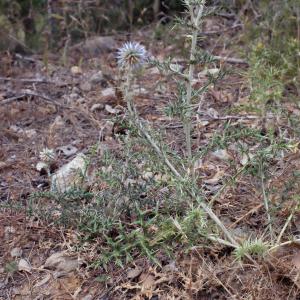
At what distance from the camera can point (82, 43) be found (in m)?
5.34

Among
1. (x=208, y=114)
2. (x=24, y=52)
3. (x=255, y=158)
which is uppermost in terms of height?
(x=255, y=158)

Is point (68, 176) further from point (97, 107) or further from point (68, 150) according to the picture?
point (97, 107)

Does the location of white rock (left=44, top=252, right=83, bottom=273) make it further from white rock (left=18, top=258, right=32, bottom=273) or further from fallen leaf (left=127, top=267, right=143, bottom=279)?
fallen leaf (left=127, top=267, right=143, bottom=279)

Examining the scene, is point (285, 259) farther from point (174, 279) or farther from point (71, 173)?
point (71, 173)

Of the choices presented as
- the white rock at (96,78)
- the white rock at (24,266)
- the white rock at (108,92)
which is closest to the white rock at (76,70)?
the white rock at (96,78)

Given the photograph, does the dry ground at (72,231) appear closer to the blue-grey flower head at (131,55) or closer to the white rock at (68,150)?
the white rock at (68,150)

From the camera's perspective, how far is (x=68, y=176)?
3.14m

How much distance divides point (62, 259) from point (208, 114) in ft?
4.82

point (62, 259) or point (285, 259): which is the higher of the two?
point (285, 259)

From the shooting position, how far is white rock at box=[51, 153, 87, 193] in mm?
2992

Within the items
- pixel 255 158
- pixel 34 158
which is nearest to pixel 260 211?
pixel 255 158

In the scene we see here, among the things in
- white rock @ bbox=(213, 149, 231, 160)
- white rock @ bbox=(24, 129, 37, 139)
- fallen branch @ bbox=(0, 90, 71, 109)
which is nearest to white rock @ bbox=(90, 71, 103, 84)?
fallen branch @ bbox=(0, 90, 71, 109)

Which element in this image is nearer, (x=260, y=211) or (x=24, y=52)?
(x=260, y=211)

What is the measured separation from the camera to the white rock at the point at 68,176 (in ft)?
9.82
